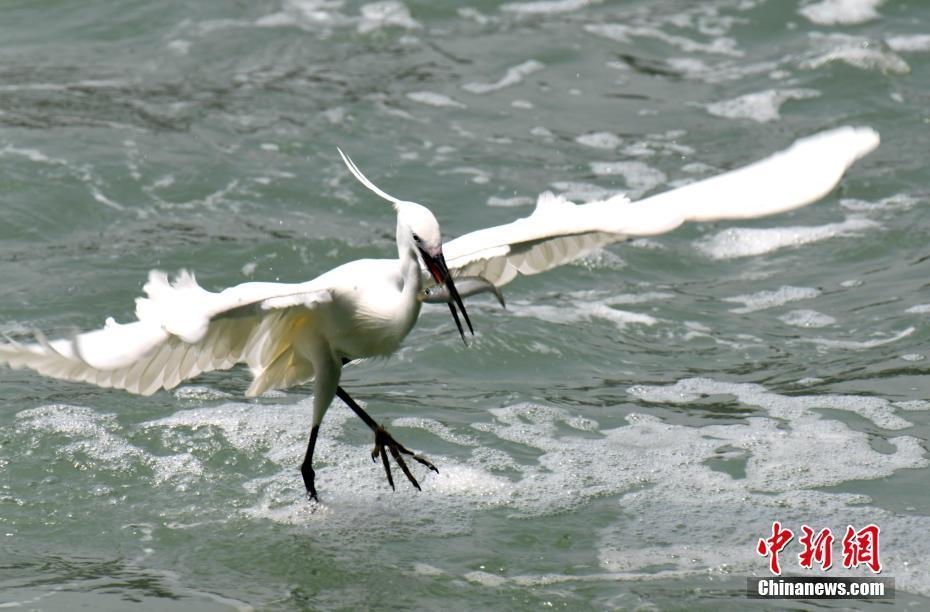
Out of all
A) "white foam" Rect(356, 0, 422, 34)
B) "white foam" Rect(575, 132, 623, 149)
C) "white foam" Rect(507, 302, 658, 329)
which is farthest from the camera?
"white foam" Rect(356, 0, 422, 34)

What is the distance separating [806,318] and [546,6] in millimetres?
5977

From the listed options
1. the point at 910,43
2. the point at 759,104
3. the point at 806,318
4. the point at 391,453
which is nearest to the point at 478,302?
the point at 806,318

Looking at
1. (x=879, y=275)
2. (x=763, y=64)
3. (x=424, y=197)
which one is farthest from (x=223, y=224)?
(x=763, y=64)

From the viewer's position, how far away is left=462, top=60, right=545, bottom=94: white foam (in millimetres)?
12055

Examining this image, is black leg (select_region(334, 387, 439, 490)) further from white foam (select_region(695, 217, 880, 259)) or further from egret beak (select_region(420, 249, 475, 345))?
white foam (select_region(695, 217, 880, 259))

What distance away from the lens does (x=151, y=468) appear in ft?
22.5

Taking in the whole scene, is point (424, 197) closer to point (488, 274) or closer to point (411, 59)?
point (411, 59)

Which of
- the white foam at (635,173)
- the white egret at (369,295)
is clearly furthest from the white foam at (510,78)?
the white egret at (369,295)

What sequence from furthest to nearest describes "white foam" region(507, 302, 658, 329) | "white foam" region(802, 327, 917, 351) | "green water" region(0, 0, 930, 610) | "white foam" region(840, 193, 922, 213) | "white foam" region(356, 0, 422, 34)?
1. "white foam" region(356, 0, 422, 34)
2. "white foam" region(840, 193, 922, 213)
3. "white foam" region(507, 302, 658, 329)
4. "white foam" region(802, 327, 917, 351)
5. "green water" region(0, 0, 930, 610)

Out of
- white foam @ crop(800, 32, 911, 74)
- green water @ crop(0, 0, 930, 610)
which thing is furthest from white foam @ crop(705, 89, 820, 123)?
white foam @ crop(800, 32, 911, 74)

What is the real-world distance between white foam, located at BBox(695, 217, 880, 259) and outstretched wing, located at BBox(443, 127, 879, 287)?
382cm

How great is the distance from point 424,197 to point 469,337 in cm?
227

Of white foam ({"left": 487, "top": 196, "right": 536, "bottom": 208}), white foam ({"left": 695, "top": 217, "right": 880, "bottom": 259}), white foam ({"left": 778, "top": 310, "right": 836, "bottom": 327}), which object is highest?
white foam ({"left": 487, "top": 196, "right": 536, "bottom": 208})

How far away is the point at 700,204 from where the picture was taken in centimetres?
546
